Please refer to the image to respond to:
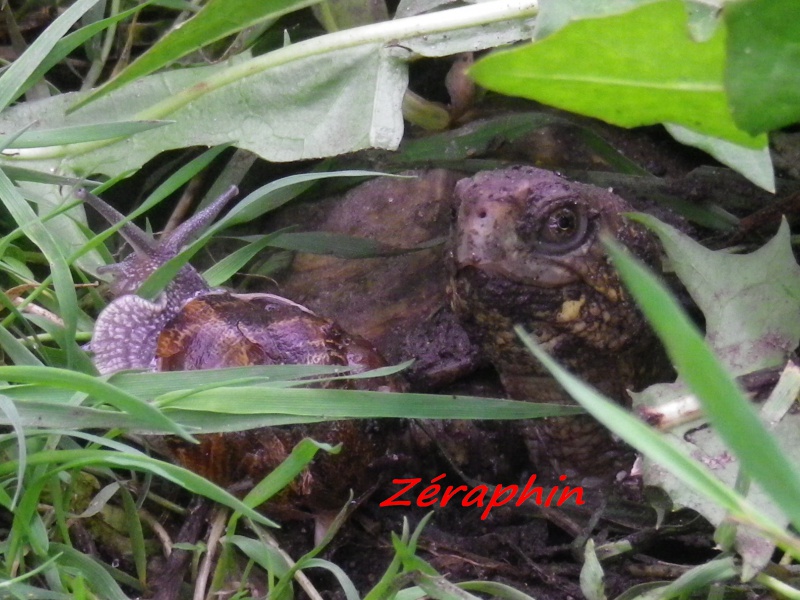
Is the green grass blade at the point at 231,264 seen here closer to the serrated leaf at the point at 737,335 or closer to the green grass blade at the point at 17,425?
the green grass blade at the point at 17,425

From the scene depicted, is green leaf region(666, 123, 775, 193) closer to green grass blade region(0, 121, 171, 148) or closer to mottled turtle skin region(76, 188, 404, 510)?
mottled turtle skin region(76, 188, 404, 510)

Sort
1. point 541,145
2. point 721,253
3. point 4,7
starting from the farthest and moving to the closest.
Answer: point 4,7, point 541,145, point 721,253

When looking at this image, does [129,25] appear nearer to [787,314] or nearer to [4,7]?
[4,7]

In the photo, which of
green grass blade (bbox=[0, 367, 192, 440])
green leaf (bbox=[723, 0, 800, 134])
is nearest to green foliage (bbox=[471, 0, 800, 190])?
green leaf (bbox=[723, 0, 800, 134])

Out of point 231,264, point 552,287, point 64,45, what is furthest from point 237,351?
point 64,45

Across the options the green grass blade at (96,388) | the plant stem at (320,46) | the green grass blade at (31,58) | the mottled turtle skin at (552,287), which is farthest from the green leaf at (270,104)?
the green grass blade at (96,388)

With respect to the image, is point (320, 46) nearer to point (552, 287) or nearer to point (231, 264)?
point (231, 264)

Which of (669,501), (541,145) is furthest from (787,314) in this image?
(541,145)
